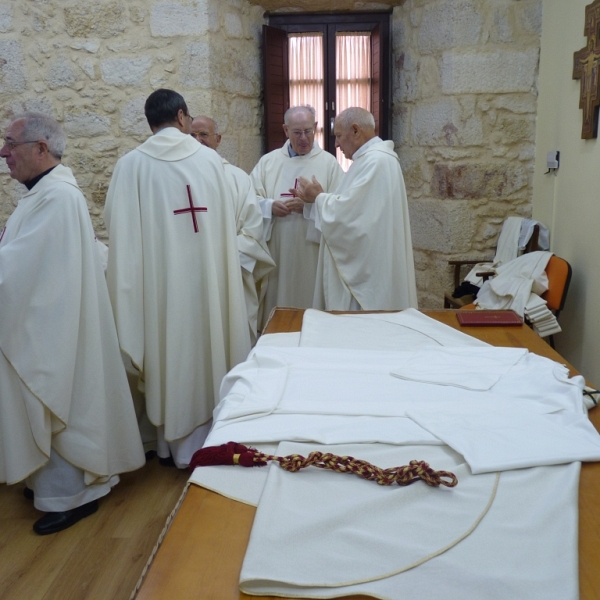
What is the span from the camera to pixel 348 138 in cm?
379

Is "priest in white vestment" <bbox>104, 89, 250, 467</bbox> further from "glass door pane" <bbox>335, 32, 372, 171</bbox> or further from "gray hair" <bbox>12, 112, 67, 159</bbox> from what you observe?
"glass door pane" <bbox>335, 32, 372, 171</bbox>

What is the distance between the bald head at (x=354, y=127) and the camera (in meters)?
3.75

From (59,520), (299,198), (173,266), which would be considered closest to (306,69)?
(299,198)

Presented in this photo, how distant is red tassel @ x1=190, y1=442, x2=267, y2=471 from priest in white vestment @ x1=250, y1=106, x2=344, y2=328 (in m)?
3.15

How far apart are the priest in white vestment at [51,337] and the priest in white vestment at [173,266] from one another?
27 centimetres

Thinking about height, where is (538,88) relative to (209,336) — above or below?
above

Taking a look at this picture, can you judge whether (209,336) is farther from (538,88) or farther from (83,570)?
(538,88)

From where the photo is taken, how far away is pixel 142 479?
3.27 m

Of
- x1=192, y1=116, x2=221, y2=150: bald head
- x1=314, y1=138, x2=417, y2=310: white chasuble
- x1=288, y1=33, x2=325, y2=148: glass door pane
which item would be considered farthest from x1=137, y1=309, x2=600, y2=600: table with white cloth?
x1=288, y1=33, x2=325, y2=148: glass door pane

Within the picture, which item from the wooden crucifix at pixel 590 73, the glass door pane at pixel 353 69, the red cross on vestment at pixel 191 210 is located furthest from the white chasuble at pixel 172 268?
the glass door pane at pixel 353 69

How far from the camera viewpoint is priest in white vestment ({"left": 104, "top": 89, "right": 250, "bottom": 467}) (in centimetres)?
312

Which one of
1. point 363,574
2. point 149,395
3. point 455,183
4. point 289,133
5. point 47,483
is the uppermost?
point 289,133

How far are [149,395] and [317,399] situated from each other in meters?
1.85

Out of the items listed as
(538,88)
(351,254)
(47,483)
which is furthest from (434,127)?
(47,483)
